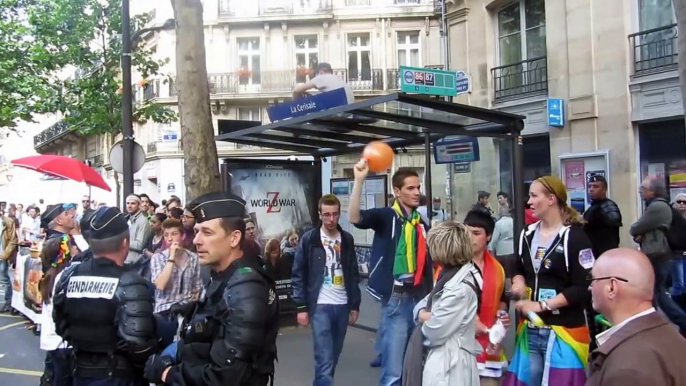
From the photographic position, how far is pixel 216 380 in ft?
8.82

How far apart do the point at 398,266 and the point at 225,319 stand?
2.53 meters

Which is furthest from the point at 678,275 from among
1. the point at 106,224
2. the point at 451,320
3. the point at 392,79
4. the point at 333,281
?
the point at 392,79

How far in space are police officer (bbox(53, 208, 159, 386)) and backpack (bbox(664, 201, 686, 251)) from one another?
4.87 meters

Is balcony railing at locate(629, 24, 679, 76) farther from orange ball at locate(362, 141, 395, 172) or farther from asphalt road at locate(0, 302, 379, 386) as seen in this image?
orange ball at locate(362, 141, 395, 172)

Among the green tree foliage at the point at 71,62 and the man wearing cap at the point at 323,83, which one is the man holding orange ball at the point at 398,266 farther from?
the green tree foliage at the point at 71,62

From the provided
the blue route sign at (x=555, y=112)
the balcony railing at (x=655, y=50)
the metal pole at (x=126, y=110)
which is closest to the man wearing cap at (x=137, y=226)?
the metal pole at (x=126, y=110)

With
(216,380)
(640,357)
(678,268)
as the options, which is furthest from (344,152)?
(640,357)

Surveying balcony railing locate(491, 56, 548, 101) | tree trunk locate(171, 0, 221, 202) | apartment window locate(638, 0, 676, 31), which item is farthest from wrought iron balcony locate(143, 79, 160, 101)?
tree trunk locate(171, 0, 221, 202)

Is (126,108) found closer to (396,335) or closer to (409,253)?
(409,253)

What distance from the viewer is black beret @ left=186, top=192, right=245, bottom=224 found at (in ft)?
10.0

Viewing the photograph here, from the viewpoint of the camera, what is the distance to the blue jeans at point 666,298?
6.02 m

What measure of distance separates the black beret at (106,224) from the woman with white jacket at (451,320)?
69.8 inches

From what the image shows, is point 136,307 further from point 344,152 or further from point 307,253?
point 344,152

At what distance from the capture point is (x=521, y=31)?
16.8 m
